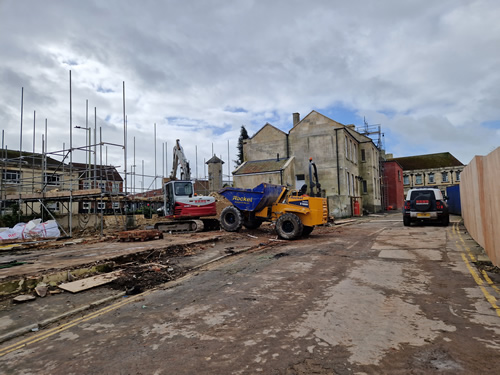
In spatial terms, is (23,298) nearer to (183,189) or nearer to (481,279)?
(481,279)

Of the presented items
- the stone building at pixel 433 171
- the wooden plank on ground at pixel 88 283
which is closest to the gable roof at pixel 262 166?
the wooden plank on ground at pixel 88 283

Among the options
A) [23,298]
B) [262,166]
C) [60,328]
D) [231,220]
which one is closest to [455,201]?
[262,166]

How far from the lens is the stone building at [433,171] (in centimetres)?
6519

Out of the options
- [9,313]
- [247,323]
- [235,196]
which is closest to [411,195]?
[235,196]

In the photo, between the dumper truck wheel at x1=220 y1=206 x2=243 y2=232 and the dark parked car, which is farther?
the dark parked car

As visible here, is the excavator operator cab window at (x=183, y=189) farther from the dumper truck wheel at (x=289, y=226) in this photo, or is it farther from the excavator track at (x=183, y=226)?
the dumper truck wheel at (x=289, y=226)

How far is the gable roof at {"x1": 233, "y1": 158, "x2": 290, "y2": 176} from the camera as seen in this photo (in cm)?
3031

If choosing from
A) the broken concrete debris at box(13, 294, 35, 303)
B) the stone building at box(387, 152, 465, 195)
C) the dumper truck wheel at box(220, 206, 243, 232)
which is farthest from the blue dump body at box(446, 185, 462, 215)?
the stone building at box(387, 152, 465, 195)

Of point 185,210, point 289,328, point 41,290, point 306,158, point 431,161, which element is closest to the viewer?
point 289,328

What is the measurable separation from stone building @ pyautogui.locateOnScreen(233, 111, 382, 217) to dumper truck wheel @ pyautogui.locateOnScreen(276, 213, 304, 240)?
1564 centimetres

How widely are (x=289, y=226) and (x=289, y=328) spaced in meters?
8.80

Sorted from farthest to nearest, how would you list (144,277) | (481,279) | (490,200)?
(144,277)
(490,200)
(481,279)

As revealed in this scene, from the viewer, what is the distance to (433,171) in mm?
66562

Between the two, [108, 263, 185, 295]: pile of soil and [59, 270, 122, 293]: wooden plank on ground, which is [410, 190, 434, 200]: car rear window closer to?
[108, 263, 185, 295]: pile of soil
